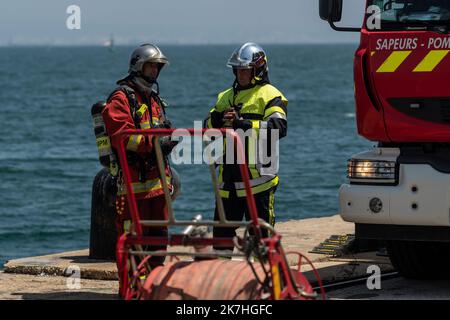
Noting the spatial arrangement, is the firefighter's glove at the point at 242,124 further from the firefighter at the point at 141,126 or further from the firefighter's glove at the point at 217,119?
the firefighter at the point at 141,126

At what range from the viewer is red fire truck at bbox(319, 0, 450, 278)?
9.88 m

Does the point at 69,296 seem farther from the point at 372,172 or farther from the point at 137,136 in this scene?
the point at 372,172

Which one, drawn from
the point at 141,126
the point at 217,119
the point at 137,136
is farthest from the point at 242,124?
the point at 137,136

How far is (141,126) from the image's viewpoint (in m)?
9.90

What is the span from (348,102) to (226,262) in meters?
67.4

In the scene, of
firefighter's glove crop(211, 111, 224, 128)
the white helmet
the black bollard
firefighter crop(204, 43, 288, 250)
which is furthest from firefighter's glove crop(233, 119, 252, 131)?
the black bollard

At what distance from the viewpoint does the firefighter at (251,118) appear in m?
10.4

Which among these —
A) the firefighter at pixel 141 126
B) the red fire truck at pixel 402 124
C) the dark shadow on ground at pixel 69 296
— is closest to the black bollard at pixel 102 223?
the dark shadow on ground at pixel 69 296

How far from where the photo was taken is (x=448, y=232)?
32.3 feet

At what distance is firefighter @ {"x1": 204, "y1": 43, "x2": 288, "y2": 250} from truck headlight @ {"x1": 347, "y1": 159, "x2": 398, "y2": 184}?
602 mm

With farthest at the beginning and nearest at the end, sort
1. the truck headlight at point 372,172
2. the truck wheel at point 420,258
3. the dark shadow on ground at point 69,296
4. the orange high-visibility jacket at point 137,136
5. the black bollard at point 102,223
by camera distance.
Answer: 1. the black bollard at point 102,223
2. the truck wheel at point 420,258
3. the dark shadow on ground at point 69,296
4. the truck headlight at point 372,172
5. the orange high-visibility jacket at point 137,136

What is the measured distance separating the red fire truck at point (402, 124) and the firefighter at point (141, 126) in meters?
1.47
